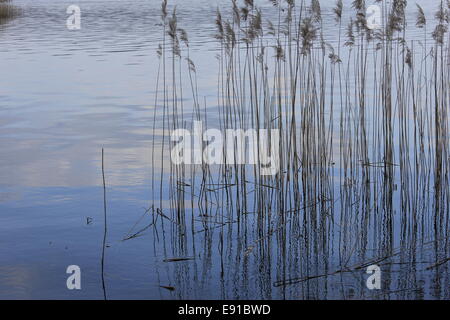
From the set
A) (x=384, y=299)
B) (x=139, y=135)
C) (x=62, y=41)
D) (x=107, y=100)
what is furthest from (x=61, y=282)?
(x=62, y=41)

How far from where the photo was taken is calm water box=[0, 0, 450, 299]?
3779 mm

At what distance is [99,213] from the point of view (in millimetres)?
5098

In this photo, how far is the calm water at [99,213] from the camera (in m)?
3.78

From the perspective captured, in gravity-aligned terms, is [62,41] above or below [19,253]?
above

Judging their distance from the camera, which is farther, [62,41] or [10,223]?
[62,41]

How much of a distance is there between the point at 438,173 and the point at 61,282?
246 centimetres

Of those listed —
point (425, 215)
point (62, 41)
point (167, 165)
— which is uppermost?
point (62, 41)

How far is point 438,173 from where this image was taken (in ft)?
15.6

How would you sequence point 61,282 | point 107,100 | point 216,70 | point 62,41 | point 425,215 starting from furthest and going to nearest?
point 62,41, point 216,70, point 107,100, point 425,215, point 61,282
